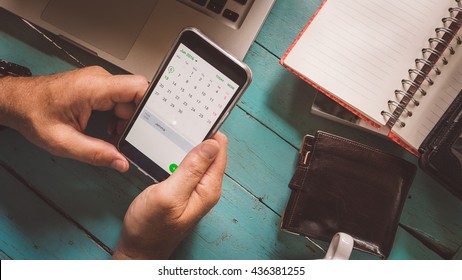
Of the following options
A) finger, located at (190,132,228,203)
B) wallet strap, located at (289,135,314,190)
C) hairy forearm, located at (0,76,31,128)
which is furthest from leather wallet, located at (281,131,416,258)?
hairy forearm, located at (0,76,31,128)

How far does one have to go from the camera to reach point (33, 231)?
0.70 m

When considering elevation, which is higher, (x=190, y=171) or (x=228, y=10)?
(x=228, y=10)

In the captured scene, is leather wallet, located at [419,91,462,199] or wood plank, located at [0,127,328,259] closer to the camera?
leather wallet, located at [419,91,462,199]

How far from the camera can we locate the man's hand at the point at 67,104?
0.60 meters

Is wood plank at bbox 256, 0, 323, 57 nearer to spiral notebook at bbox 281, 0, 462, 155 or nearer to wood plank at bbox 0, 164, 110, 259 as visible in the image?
spiral notebook at bbox 281, 0, 462, 155

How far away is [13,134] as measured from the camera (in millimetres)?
714

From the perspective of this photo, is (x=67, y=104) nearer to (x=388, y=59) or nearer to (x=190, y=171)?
(x=190, y=171)

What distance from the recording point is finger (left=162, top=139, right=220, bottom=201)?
550 mm

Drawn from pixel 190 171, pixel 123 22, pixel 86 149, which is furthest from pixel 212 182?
pixel 123 22

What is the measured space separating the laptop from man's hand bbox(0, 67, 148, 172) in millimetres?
60

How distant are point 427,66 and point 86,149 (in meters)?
0.48

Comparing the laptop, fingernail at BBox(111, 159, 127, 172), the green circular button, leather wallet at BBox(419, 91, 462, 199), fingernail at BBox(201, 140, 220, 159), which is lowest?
fingernail at BBox(111, 159, 127, 172)

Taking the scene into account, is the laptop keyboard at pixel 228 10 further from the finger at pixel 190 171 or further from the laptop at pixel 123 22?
the finger at pixel 190 171
